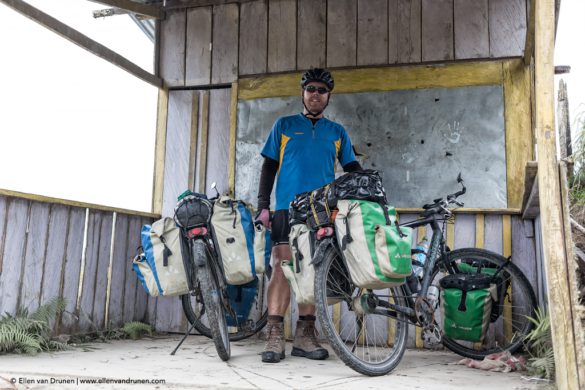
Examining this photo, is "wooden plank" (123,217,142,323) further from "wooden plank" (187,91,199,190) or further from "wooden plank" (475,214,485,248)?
"wooden plank" (475,214,485,248)

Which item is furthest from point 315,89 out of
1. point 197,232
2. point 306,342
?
point 306,342

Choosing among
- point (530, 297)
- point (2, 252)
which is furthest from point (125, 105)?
point (530, 297)

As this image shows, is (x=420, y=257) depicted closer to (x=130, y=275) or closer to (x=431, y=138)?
(x=431, y=138)

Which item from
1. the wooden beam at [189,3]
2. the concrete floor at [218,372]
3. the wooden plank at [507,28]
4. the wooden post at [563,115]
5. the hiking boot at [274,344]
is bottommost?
the concrete floor at [218,372]

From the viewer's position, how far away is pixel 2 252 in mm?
3725

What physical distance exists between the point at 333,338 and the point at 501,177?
2.48 meters

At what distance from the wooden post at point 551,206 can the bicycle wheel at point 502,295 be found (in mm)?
1291

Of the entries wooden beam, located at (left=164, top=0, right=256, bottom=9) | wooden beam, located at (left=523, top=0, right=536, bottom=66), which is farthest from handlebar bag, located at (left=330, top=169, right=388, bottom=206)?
wooden beam, located at (left=164, top=0, right=256, bottom=9)

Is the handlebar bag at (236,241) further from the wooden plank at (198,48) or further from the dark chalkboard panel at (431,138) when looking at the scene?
the wooden plank at (198,48)

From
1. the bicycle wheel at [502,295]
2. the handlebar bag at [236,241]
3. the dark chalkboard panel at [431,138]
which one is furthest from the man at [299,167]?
the bicycle wheel at [502,295]

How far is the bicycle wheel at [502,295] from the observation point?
3824 millimetres

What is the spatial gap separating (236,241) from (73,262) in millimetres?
1540

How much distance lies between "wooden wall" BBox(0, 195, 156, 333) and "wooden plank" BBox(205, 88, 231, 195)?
0.77 m

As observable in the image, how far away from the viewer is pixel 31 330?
3730mm
